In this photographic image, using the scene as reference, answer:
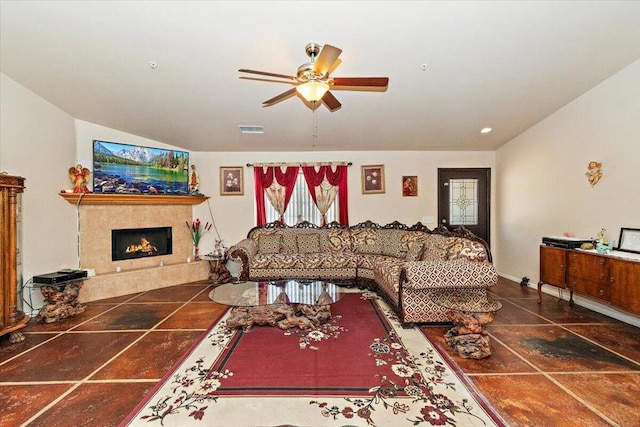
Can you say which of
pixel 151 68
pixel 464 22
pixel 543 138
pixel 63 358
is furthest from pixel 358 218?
pixel 63 358

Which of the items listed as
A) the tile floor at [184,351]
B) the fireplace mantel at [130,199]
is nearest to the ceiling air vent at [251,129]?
the fireplace mantel at [130,199]

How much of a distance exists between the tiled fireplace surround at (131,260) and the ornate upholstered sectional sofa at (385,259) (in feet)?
4.59

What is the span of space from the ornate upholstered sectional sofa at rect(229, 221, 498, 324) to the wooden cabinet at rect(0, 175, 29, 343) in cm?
245

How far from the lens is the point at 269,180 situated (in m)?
5.75

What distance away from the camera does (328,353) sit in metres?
2.55

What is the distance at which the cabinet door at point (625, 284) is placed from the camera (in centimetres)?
279

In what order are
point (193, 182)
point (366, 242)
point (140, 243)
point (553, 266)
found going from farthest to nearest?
point (193, 182) → point (366, 242) → point (140, 243) → point (553, 266)

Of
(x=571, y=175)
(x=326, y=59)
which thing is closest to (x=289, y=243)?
(x=326, y=59)

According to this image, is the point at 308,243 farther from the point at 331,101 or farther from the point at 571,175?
the point at 571,175

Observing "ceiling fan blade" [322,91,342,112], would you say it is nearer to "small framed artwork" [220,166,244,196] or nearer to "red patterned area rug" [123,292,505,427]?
"red patterned area rug" [123,292,505,427]

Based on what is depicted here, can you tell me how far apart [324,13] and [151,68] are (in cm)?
206

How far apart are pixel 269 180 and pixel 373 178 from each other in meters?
2.23

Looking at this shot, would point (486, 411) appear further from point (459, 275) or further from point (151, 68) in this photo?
point (151, 68)

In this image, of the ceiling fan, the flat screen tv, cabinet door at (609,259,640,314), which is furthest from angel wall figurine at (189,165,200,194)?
cabinet door at (609,259,640,314)
